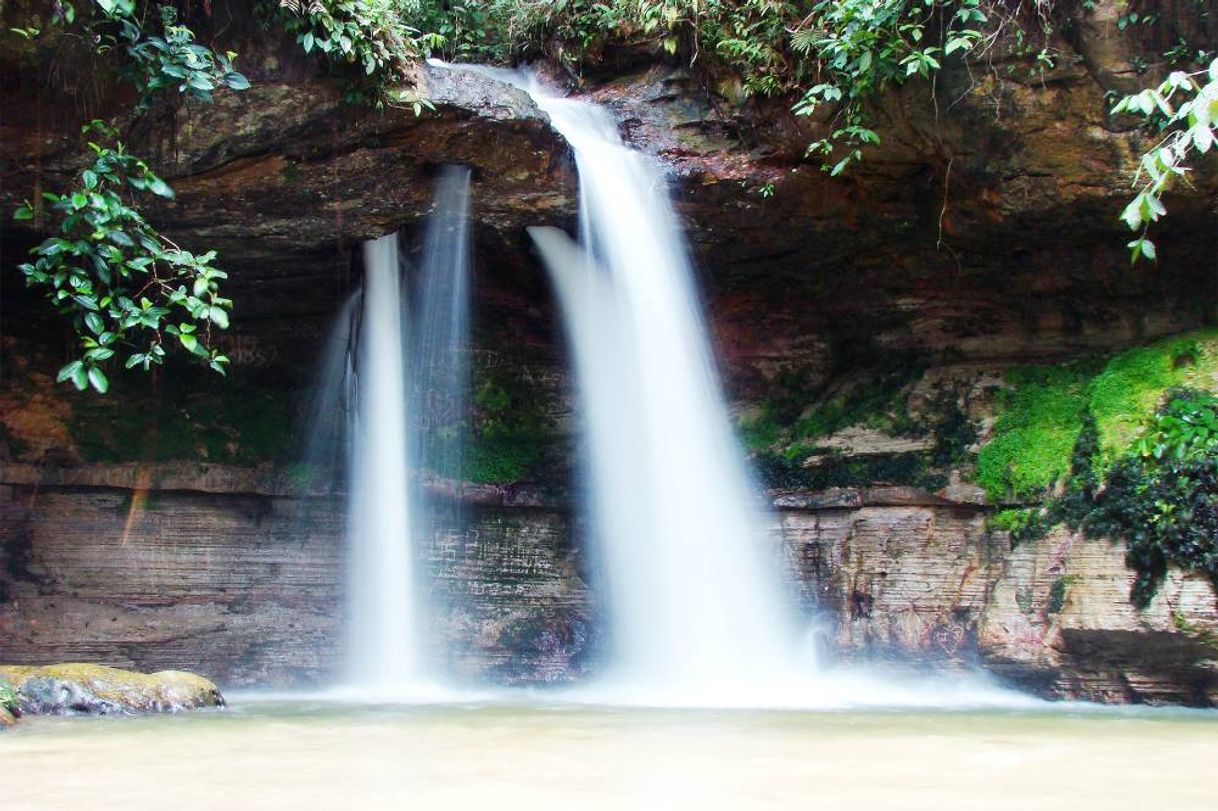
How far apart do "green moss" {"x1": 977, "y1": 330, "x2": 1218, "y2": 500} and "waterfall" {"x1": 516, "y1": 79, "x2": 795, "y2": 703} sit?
2.15m

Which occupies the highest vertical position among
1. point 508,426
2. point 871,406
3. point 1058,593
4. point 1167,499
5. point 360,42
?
point 360,42

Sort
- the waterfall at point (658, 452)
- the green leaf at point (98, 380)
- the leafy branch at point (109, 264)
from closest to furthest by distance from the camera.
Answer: the green leaf at point (98, 380)
the leafy branch at point (109, 264)
the waterfall at point (658, 452)

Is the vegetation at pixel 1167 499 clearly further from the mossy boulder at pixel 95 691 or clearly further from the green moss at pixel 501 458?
the mossy boulder at pixel 95 691

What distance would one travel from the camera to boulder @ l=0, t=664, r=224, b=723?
21.5 ft

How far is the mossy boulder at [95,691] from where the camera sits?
6559 millimetres

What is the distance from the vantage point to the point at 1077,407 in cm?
901

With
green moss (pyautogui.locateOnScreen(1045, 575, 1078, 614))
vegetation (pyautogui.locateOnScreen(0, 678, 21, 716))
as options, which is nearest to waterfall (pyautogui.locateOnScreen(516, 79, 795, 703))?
green moss (pyautogui.locateOnScreen(1045, 575, 1078, 614))

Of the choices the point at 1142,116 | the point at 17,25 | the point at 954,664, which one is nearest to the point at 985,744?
the point at 954,664

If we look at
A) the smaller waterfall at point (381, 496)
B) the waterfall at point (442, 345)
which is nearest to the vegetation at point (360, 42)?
the waterfall at point (442, 345)

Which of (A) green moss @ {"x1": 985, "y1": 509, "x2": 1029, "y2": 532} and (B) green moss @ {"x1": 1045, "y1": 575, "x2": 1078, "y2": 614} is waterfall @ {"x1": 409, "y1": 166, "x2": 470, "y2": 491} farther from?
(B) green moss @ {"x1": 1045, "y1": 575, "x2": 1078, "y2": 614}

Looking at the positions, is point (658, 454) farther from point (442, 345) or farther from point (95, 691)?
point (95, 691)

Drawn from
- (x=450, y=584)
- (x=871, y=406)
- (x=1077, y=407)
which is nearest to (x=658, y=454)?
(x=871, y=406)

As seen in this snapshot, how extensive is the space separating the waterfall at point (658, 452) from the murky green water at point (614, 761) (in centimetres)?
225

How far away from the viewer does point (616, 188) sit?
8852mm
